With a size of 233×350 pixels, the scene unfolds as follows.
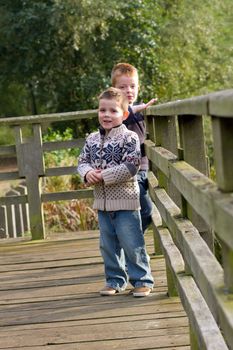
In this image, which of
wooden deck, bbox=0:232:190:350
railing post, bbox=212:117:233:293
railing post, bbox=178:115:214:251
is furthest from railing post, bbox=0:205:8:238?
railing post, bbox=212:117:233:293

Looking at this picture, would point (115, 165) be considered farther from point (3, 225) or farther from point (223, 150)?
point (3, 225)

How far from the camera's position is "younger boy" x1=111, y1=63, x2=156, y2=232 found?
21.1 ft

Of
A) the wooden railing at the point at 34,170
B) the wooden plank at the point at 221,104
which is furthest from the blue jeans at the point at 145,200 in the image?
the wooden plank at the point at 221,104

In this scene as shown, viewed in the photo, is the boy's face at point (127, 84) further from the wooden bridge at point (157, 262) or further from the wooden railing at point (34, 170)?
the wooden railing at point (34, 170)

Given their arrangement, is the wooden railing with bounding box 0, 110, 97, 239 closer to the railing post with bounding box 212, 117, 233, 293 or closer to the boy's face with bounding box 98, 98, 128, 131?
the boy's face with bounding box 98, 98, 128, 131

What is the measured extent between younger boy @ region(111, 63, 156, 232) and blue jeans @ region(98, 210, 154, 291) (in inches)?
26.1

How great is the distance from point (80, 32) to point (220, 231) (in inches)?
758

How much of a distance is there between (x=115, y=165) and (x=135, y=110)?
1000 millimetres

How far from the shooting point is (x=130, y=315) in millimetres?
5469

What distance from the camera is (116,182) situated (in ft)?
18.6

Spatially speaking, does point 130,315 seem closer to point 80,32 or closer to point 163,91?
point 80,32

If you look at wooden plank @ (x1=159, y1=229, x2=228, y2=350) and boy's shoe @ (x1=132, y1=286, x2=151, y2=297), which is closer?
wooden plank @ (x1=159, y1=229, x2=228, y2=350)

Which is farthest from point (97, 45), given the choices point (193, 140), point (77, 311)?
point (193, 140)

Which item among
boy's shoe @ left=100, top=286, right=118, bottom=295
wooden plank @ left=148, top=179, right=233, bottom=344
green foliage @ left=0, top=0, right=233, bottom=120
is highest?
green foliage @ left=0, top=0, right=233, bottom=120
